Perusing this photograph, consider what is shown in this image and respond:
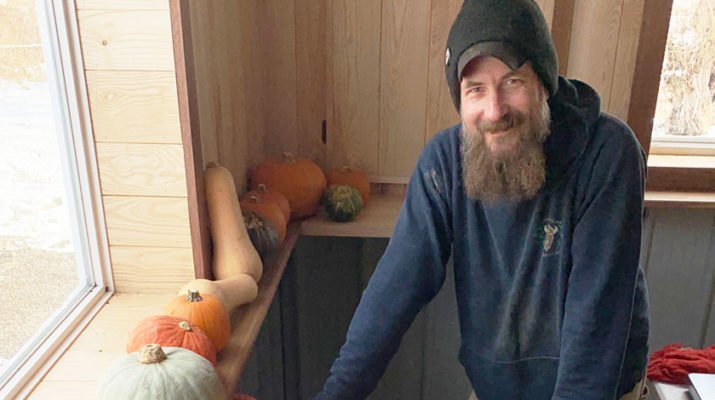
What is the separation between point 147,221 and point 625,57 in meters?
1.48

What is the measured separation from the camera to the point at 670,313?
215 centimetres

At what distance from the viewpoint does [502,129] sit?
3.60 feet

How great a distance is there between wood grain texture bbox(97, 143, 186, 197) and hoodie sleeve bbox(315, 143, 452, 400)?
44 centimetres

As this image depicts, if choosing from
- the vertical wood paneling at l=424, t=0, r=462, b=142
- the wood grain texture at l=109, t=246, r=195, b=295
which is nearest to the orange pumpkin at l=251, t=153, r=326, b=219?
the vertical wood paneling at l=424, t=0, r=462, b=142

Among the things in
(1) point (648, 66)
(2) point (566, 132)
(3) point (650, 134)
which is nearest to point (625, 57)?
(1) point (648, 66)

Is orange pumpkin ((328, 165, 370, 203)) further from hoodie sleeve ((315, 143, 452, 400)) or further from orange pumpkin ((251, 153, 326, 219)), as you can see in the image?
hoodie sleeve ((315, 143, 452, 400))

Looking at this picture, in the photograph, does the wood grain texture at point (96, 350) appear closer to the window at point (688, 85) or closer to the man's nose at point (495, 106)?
the man's nose at point (495, 106)

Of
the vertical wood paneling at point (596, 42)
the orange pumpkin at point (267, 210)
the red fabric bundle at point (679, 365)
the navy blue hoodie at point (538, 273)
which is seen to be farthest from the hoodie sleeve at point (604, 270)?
the vertical wood paneling at point (596, 42)

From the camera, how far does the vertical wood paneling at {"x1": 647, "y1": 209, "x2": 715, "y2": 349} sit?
2057mm

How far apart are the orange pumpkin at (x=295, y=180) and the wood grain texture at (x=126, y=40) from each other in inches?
26.8

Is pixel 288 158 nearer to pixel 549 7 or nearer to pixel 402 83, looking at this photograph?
pixel 402 83

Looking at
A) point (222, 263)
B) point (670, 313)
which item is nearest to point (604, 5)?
point (670, 313)

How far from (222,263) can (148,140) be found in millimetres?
307

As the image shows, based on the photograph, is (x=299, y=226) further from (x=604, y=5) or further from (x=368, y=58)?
(x=604, y=5)
